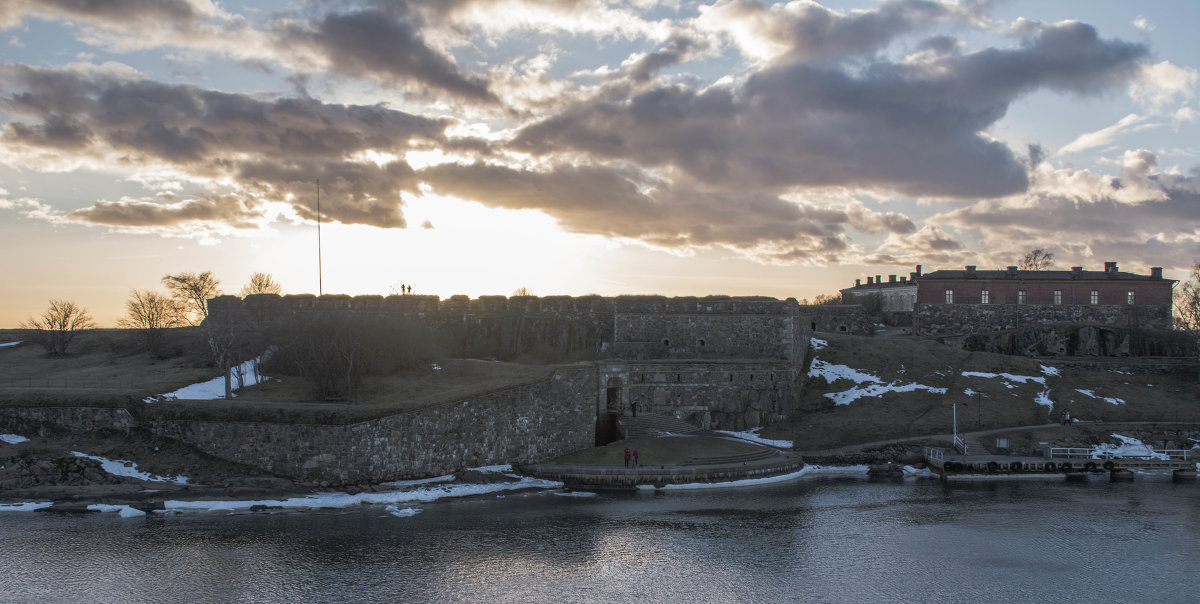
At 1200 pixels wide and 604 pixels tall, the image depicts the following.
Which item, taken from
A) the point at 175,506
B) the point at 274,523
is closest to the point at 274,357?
the point at 175,506

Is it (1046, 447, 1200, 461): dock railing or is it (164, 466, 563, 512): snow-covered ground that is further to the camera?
(1046, 447, 1200, 461): dock railing

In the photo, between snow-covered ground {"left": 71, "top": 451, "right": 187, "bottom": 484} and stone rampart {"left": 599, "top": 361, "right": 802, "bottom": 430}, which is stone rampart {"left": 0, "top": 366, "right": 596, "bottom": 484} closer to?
snow-covered ground {"left": 71, "top": 451, "right": 187, "bottom": 484}

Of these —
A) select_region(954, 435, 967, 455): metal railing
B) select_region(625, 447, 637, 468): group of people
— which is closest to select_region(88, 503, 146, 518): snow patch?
select_region(625, 447, 637, 468): group of people

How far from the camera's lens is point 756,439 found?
135ft

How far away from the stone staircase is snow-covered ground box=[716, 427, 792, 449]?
1.92 m

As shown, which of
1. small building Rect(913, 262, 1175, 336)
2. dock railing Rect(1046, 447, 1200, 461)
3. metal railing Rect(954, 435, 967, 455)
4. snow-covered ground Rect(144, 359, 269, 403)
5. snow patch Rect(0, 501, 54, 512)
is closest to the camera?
snow patch Rect(0, 501, 54, 512)

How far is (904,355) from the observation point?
165ft

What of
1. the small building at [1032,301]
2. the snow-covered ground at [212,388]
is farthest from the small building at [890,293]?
the snow-covered ground at [212,388]

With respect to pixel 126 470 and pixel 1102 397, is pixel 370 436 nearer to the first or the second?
pixel 126 470

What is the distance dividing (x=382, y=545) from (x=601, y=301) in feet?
91.4

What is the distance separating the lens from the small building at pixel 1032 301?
208 ft

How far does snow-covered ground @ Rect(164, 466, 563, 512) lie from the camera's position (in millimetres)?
28719

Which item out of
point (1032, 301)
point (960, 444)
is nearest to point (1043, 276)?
point (1032, 301)

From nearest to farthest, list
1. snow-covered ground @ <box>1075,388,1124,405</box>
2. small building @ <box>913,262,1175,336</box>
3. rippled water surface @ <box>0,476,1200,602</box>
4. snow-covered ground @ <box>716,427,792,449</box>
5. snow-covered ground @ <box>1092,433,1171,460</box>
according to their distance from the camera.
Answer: rippled water surface @ <box>0,476,1200,602</box> → snow-covered ground @ <box>1092,433,1171,460</box> → snow-covered ground @ <box>716,427,792,449</box> → snow-covered ground @ <box>1075,388,1124,405</box> → small building @ <box>913,262,1175,336</box>
